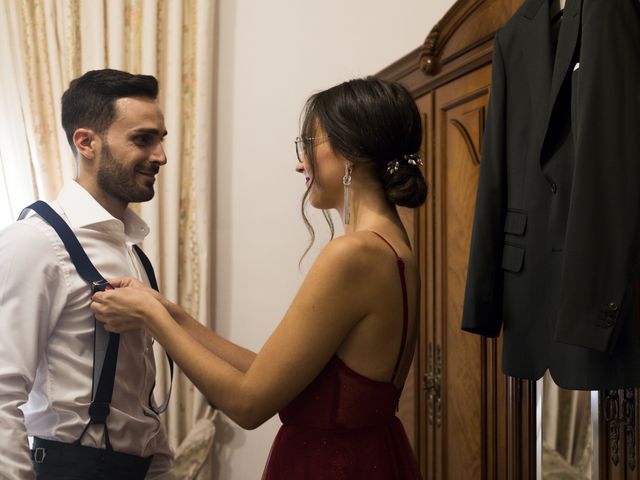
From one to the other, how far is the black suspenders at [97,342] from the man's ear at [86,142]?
0.84 feet

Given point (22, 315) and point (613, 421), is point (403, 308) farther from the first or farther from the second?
point (22, 315)

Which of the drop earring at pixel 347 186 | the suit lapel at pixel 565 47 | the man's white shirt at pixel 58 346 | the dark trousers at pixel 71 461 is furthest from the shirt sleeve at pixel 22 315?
the suit lapel at pixel 565 47

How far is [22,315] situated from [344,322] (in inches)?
26.8

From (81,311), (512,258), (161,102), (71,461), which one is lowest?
(71,461)

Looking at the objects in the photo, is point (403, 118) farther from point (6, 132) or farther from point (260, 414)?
point (6, 132)

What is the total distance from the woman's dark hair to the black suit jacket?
34cm

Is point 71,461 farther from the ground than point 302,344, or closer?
closer

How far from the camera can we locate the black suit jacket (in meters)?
1.40

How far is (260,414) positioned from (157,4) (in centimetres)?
258

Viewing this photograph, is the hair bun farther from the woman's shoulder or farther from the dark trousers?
the dark trousers

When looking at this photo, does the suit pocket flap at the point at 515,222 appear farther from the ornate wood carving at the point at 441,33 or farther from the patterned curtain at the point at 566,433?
the ornate wood carving at the point at 441,33

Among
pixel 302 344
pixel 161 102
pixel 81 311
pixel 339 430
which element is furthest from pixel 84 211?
pixel 161 102

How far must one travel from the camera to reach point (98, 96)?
179cm

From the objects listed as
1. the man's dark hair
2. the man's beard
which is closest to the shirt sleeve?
the man's beard
